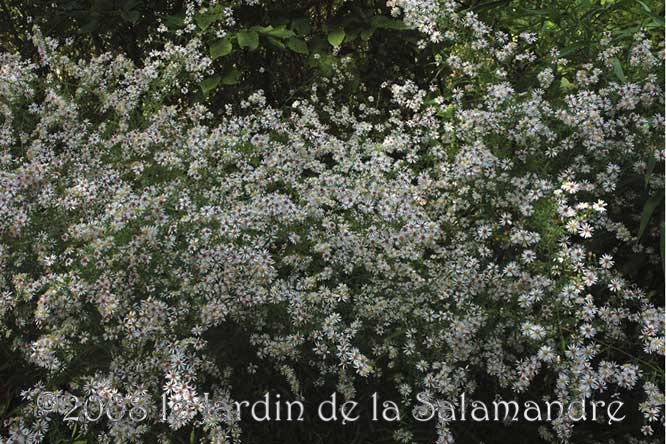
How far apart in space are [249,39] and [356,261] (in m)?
1.57

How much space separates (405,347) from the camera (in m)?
2.62

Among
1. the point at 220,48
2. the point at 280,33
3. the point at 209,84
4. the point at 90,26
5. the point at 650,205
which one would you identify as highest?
the point at 90,26

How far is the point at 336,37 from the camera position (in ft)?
13.2

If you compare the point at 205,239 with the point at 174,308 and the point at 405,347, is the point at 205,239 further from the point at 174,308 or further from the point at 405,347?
the point at 405,347

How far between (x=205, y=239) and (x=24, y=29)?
3.44 meters

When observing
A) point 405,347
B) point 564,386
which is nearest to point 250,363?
point 405,347

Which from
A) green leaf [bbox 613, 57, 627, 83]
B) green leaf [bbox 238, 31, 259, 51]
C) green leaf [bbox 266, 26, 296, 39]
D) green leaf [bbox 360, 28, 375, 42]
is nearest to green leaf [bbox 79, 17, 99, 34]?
green leaf [bbox 238, 31, 259, 51]

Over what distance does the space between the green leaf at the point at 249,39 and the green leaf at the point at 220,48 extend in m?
0.07

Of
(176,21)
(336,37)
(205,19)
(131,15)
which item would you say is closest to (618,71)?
(336,37)

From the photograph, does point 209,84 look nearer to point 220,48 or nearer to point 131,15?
point 220,48

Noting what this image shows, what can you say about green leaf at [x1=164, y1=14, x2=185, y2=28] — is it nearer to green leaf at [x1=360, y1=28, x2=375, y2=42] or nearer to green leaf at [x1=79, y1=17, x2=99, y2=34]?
green leaf at [x1=79, y1=17, x2=99, y2=34]

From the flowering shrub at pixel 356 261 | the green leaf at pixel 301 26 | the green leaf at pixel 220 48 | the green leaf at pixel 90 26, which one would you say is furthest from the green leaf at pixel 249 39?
the green leaf at pixel 90 26

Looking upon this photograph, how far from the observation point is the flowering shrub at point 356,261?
2.52m

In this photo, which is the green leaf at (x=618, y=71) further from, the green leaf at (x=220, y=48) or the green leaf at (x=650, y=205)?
the green leaf at (x=220, y=48)
